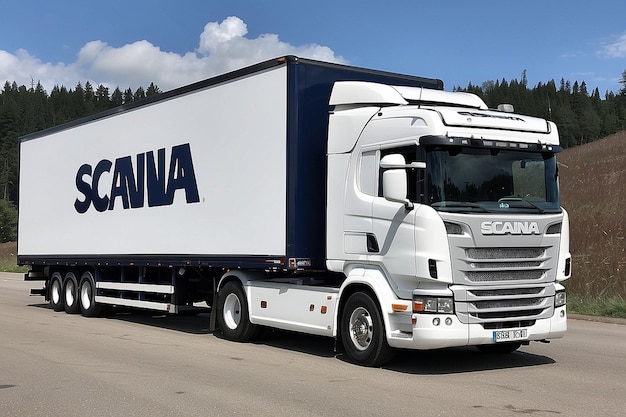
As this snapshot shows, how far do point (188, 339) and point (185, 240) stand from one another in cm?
168

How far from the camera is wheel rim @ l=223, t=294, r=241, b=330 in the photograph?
1188cm

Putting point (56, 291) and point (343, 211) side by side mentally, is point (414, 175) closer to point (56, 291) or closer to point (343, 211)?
point (343, 211)

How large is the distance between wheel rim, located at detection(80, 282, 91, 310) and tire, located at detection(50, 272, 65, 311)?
121 centimetres

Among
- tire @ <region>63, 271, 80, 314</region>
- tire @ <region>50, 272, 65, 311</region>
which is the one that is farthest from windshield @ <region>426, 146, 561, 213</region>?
tire @ <region>50, 272, 65, 311</region>

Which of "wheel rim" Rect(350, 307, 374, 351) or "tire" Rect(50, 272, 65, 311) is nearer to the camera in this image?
"wheel rim" Rect(350, 307, 374, 351)

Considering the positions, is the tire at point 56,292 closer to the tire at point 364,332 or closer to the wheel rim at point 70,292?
the wheel rim at point 70,292

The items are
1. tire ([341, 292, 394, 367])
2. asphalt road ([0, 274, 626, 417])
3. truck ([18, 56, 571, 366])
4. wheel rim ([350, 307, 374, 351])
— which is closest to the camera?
asphalt road ([0, 274, 626, 417])

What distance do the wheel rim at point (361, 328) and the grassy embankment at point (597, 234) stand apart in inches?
165

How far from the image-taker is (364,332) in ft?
30.6

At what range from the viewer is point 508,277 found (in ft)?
29.0

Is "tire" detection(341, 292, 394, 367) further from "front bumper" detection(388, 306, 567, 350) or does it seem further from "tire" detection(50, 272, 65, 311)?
"tire" detection(50, 272, 65, 311)

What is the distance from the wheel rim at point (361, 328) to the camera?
9.23m

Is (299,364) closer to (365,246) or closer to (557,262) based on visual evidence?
(365,246)

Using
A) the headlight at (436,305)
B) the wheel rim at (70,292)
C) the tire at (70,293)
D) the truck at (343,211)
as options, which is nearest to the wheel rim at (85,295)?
the tire at (70,293)
